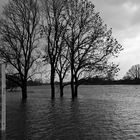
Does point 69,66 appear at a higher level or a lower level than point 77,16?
lower

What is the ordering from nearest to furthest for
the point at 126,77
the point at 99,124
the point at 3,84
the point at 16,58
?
1. the point at 3,84
2. the point at 99,124
3. the point at 16,58
4. the point at 126,77

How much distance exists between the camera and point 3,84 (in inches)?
403

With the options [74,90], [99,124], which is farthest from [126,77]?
[99,124]

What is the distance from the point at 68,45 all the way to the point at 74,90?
764 centimetres

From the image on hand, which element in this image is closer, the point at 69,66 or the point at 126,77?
the point at 69,66

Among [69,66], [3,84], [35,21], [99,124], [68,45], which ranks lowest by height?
[99,124]

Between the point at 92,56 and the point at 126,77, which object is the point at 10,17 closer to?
the point at 92,56

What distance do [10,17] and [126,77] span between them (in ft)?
370

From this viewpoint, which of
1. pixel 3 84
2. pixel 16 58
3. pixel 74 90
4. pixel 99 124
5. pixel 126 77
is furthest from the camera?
pixel 126 77

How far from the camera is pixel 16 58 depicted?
112ft

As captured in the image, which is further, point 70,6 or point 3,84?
point 70,6

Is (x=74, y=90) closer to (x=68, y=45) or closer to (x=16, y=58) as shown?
(x=68, y=45)

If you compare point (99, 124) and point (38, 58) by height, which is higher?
point (38, 58)

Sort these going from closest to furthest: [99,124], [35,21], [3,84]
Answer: [3,84] → [99,124] → [35,21]
